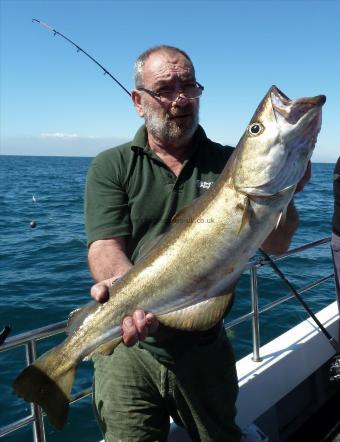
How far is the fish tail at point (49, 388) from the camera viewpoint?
2625 mm

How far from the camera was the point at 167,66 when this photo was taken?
3061 mm

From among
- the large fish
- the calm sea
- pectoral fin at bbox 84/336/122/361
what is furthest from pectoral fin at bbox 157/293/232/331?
the calm sea

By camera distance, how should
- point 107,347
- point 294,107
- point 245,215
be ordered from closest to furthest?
point 294,107
point 245,215
point 107,347

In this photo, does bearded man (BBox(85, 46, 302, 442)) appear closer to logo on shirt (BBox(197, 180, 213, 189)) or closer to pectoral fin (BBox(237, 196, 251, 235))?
logo on shirt (BBox(197, 180, 213, 189))

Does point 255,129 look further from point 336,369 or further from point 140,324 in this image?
point 336,369

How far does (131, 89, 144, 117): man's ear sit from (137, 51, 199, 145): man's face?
0.43ft

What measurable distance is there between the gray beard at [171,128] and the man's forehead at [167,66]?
0.23 m

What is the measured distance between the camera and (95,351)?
8.79 ft

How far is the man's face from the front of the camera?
3.04m

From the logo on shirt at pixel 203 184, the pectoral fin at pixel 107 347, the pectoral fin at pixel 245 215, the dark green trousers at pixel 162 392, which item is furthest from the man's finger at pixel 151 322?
the logo on shirt at pixel 203 184

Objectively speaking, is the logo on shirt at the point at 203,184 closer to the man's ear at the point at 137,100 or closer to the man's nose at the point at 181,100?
the man's nose at the point at 181,100

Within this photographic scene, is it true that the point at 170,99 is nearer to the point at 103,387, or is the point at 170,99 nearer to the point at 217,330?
the point at 217,330

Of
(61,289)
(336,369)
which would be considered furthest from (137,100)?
(61,289)

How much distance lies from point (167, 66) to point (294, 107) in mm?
1145
